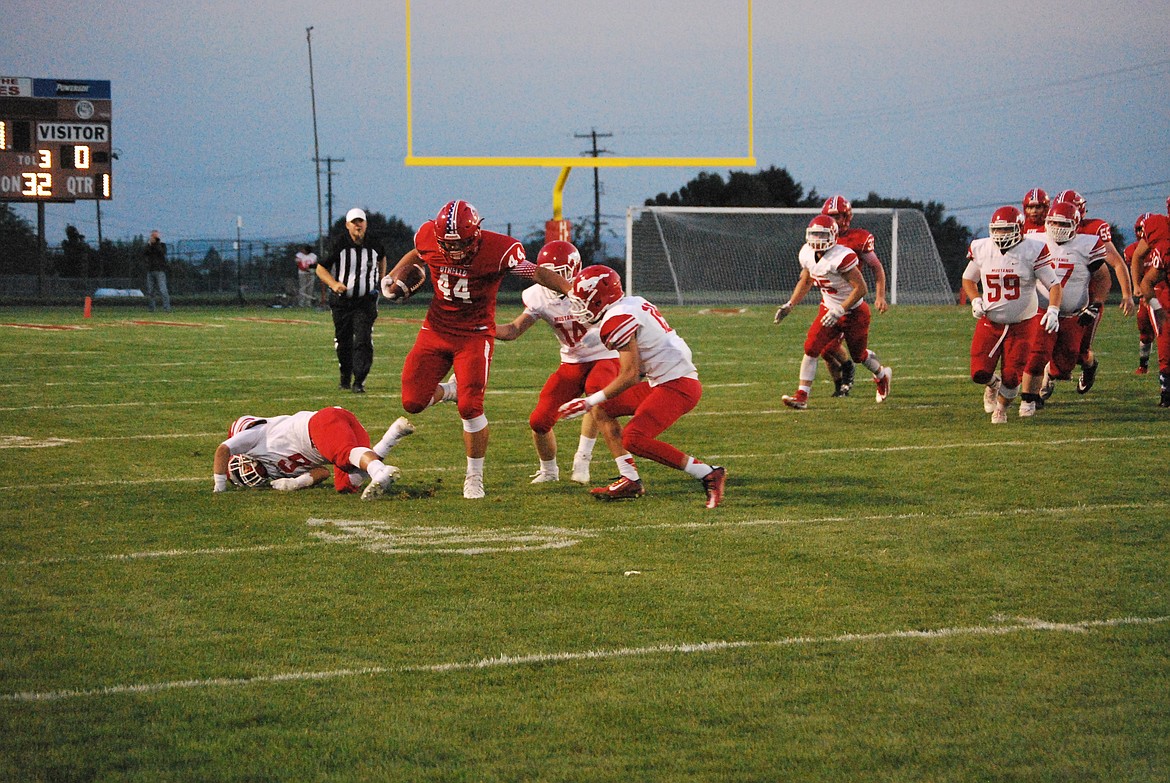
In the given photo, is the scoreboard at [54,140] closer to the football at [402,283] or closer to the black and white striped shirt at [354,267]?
the black and white striped shirt at [354,267]

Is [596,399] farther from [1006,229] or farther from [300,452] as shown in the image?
→ [1006,229]

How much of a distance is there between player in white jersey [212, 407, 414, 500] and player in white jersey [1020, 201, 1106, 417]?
22.2 ft

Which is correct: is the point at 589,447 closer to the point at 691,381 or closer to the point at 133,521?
the point at 691,381

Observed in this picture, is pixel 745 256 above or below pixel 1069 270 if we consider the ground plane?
above

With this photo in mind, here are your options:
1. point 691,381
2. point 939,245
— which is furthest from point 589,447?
point 939,245

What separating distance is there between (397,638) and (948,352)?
16.0 metres

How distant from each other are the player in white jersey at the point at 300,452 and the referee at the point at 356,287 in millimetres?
5603

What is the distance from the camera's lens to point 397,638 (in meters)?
4.86

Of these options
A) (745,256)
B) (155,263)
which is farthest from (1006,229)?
(745,256)

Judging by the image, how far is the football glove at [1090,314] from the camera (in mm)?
12875

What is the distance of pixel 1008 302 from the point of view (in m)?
11.2

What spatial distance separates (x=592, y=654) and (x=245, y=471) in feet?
13.0

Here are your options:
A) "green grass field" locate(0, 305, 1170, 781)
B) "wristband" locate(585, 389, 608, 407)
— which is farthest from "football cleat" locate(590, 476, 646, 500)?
"wristband" locate(585, 389, 608, 407)

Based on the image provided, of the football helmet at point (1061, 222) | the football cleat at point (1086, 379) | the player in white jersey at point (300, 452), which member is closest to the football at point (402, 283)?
the player in white jersey at point (300, 452)
